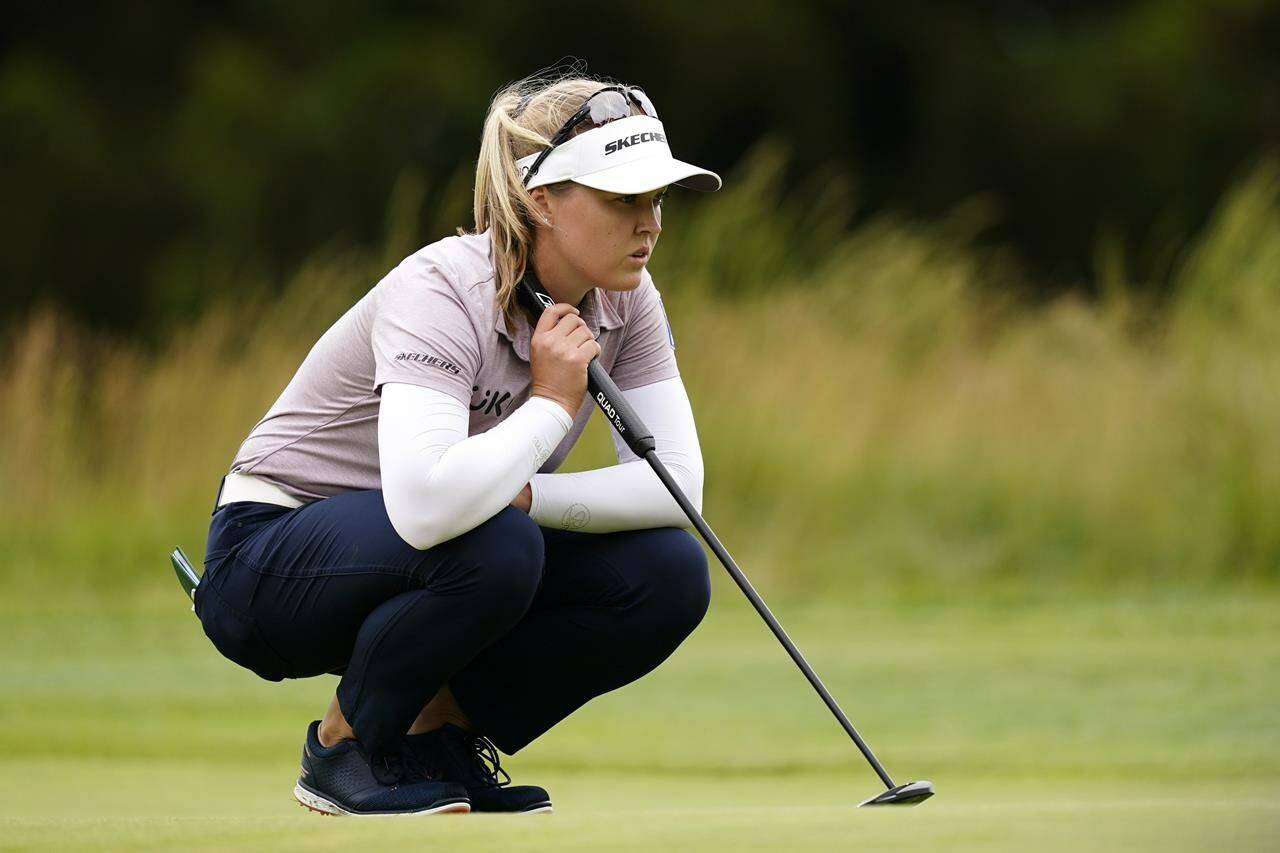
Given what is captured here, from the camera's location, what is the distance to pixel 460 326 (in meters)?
2.70

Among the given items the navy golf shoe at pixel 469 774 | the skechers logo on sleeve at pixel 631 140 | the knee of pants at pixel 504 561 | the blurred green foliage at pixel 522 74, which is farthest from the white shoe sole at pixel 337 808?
the blurred green foliage at pixel 522 74

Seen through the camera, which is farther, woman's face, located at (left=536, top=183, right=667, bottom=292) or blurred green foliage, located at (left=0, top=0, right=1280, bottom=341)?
blurred green foliage, located at (left=0, top=0, right=1280, bottom=341)

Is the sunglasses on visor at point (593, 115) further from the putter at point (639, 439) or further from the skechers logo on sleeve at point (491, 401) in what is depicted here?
the skechers logo on sleeve at point (491, 401)

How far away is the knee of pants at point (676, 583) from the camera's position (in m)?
2.95

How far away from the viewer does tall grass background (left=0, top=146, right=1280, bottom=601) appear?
7.25m

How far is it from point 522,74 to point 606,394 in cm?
1179

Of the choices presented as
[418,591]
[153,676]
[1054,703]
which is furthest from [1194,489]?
[418,591]

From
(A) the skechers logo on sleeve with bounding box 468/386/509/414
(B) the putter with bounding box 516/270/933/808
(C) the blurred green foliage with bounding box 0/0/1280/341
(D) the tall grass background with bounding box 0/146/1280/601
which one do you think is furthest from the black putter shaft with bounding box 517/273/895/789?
(C) the blurred green foliage with bounding box 0/0/1280/341

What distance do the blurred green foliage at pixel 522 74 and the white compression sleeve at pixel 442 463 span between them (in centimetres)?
1127

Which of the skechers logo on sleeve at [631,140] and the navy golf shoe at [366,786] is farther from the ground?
the skechers logo on sleeve at [631,140]

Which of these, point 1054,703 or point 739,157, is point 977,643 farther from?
point 739,157

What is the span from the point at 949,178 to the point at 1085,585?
8650 millimetres

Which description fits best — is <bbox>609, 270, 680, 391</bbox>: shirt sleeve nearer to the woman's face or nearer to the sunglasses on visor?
the woman's face

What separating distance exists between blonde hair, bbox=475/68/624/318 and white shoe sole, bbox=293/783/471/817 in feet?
2.23
